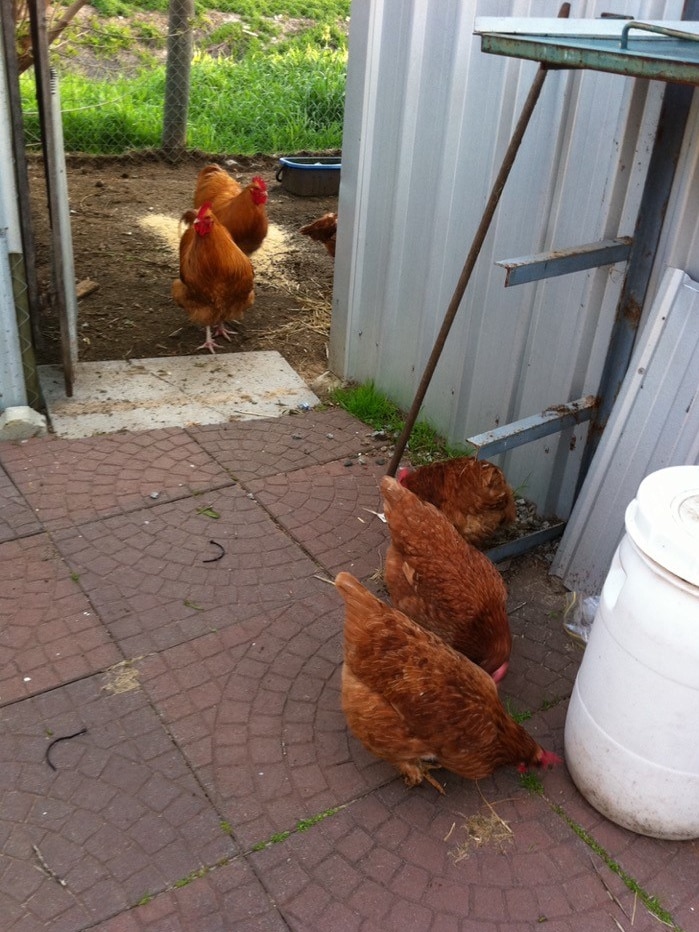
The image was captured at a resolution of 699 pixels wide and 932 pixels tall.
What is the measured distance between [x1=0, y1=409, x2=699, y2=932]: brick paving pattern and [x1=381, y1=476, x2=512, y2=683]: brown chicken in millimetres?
355

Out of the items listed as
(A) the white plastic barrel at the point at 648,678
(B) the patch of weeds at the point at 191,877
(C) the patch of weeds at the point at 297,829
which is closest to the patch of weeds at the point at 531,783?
(A) the white plastic barrel at the point at 648,678

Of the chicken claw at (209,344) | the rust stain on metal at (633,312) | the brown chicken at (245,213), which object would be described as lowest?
the chicken claw at (209,344)

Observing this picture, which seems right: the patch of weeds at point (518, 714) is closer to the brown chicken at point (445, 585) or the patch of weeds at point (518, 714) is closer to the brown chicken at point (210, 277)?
the brown chicken at point (445, 585)

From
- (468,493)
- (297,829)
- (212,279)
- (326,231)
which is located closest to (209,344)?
(212,279)

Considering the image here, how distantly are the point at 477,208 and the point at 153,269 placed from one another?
388cm

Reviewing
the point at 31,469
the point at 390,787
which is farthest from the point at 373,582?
the point at 31,469

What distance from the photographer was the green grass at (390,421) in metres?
5.28

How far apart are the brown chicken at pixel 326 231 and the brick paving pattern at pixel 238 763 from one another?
144 inches

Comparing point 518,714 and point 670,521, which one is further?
point 518,714

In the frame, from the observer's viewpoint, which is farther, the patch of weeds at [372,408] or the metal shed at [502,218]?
the patch of weeds at [372,408]

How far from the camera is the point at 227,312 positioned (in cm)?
649

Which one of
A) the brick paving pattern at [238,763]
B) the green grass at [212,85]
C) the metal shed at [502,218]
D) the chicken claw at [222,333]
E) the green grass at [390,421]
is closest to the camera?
the brick paving pattern at [238,763]

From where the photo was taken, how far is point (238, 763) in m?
3.24

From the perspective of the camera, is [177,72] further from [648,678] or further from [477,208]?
[648,678]
